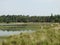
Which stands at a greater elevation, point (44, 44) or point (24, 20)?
point (44, 44)

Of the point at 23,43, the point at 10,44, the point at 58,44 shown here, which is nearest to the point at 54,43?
the point at 58,44

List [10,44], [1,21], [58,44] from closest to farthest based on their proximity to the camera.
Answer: [10,44]
[58,44]
[1,21]

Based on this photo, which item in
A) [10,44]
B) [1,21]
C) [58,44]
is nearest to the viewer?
[10,44]

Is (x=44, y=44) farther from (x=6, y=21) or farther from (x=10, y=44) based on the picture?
(x=6, y=21)

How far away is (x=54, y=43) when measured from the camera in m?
12.9

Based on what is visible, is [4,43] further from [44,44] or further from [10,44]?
[44,44]

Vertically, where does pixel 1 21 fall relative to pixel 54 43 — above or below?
below

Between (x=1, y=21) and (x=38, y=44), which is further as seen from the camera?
(x=1, y=21)

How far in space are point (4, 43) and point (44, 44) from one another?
2.35 meters

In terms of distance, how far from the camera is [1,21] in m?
127

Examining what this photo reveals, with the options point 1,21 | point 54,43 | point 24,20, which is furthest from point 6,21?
point 54,43

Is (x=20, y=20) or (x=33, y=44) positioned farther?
(x=20, y=20)

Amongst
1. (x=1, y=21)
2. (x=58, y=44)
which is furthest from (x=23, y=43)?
(x=1, y=21)

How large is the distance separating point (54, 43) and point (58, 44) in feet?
1.12
